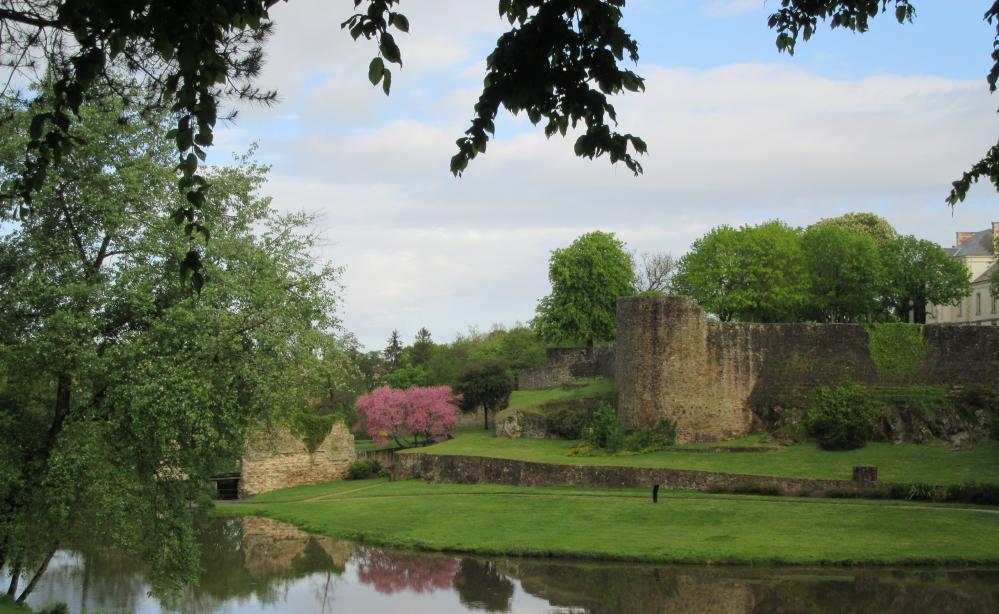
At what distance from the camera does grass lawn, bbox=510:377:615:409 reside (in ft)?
130

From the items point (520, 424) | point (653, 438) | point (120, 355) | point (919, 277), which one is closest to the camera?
point (120, 355)

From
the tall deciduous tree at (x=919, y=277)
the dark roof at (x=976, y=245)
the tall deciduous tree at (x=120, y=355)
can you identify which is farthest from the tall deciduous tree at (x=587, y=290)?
the tall deciduous tree at (x=120, y=355)

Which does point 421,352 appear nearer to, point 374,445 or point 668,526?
point 374,445

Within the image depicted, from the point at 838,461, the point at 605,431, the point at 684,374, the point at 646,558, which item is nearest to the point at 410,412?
the point at 605,431

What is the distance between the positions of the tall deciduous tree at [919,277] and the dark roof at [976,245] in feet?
37.4

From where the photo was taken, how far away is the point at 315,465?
41.3 metres

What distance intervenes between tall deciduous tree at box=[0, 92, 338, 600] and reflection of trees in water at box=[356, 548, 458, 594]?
285 inches

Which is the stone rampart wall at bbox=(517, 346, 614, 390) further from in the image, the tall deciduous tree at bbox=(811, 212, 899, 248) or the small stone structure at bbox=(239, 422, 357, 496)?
the tall deciduous tree at bbox=(811, 212, 899, 248)

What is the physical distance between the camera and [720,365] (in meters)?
34.0

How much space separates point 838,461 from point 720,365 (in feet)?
19.4

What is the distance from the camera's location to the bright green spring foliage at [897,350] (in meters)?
32.5

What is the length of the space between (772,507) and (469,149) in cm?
2070

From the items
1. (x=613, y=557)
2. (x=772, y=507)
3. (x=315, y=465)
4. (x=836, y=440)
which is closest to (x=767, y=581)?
(x=613, y=557)

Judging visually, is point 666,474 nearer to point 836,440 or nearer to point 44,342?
point 836,440
